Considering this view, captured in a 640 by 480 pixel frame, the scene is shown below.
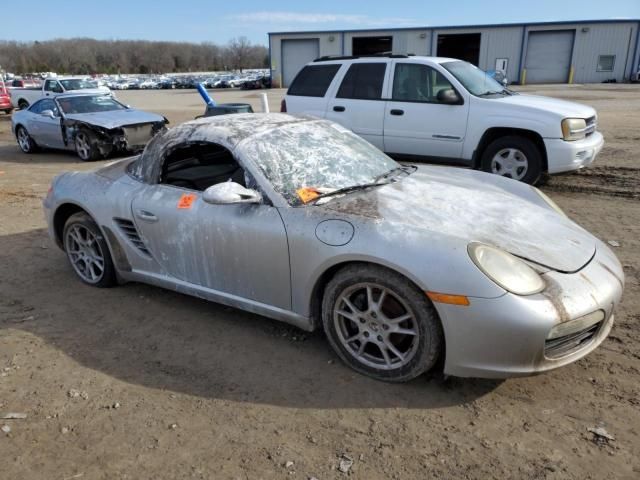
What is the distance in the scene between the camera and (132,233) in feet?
13.1

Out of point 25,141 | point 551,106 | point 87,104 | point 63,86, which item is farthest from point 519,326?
point 63,86

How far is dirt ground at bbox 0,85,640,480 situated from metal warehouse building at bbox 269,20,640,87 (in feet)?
144

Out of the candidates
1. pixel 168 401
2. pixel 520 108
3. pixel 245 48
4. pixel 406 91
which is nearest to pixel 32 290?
pixel 168 401

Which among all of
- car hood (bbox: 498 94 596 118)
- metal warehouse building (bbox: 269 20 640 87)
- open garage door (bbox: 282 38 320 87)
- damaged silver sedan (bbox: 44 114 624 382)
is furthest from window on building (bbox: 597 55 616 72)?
damaged silver sedan (bbox: 44 114 624 382)

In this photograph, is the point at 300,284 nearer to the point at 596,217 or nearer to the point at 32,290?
the point at 32,290

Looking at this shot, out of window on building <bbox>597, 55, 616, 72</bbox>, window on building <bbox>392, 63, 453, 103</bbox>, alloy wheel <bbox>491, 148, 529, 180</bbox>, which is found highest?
window on building <bbox>597, 55, 616, 72</bbox>

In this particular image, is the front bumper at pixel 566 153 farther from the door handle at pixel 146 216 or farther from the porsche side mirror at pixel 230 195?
the door handle at pixel 146 216

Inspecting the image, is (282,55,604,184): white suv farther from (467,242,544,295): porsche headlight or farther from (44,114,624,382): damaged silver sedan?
(467,242,544,295): porsche headlight

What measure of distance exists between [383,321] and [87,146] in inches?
396

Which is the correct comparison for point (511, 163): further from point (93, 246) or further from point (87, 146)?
point (87, 146)

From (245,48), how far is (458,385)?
141m

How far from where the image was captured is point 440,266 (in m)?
2.66

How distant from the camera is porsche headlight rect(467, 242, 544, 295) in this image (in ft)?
8.53

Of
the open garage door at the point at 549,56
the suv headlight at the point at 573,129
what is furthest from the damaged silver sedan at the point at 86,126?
the open garage door at the point at 549,56
